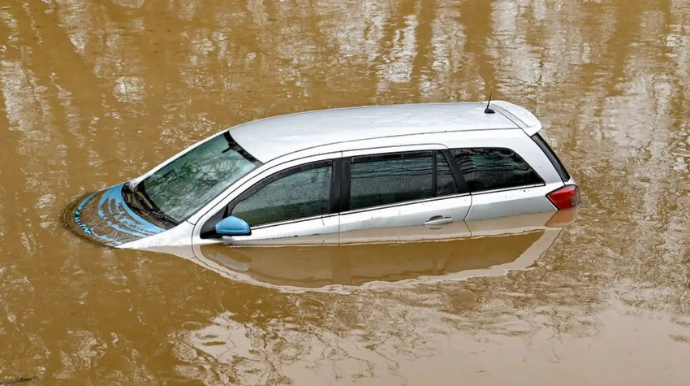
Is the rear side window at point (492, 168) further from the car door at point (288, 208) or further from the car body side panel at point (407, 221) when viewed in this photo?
the car door at point (288, 208)

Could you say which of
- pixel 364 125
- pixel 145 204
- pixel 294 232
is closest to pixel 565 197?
pixel 364 125

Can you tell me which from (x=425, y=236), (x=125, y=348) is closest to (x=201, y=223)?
(x=125, y=348)

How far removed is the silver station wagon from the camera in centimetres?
865

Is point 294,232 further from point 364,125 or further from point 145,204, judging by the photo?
point 145,204

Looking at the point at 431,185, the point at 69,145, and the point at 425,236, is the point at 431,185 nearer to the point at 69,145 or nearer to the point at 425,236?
the point at 425,236

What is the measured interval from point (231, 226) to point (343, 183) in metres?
1.08

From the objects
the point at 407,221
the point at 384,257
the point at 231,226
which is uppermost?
the point at 231,226

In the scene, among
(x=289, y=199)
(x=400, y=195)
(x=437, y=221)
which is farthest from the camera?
(x=437, y=221)

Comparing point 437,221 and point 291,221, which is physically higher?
point 291,221

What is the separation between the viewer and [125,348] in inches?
299

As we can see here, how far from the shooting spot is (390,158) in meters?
8.85

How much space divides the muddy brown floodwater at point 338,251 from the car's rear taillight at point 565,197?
24 cm

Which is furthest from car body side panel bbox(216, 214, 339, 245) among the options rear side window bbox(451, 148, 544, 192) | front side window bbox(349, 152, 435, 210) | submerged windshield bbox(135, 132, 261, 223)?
rear side window bbox(451, 148, 544, 192)

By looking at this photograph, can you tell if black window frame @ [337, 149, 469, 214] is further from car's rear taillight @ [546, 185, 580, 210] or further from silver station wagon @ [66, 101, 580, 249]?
car's rear taillight @ [546, 185, 580, 210]
